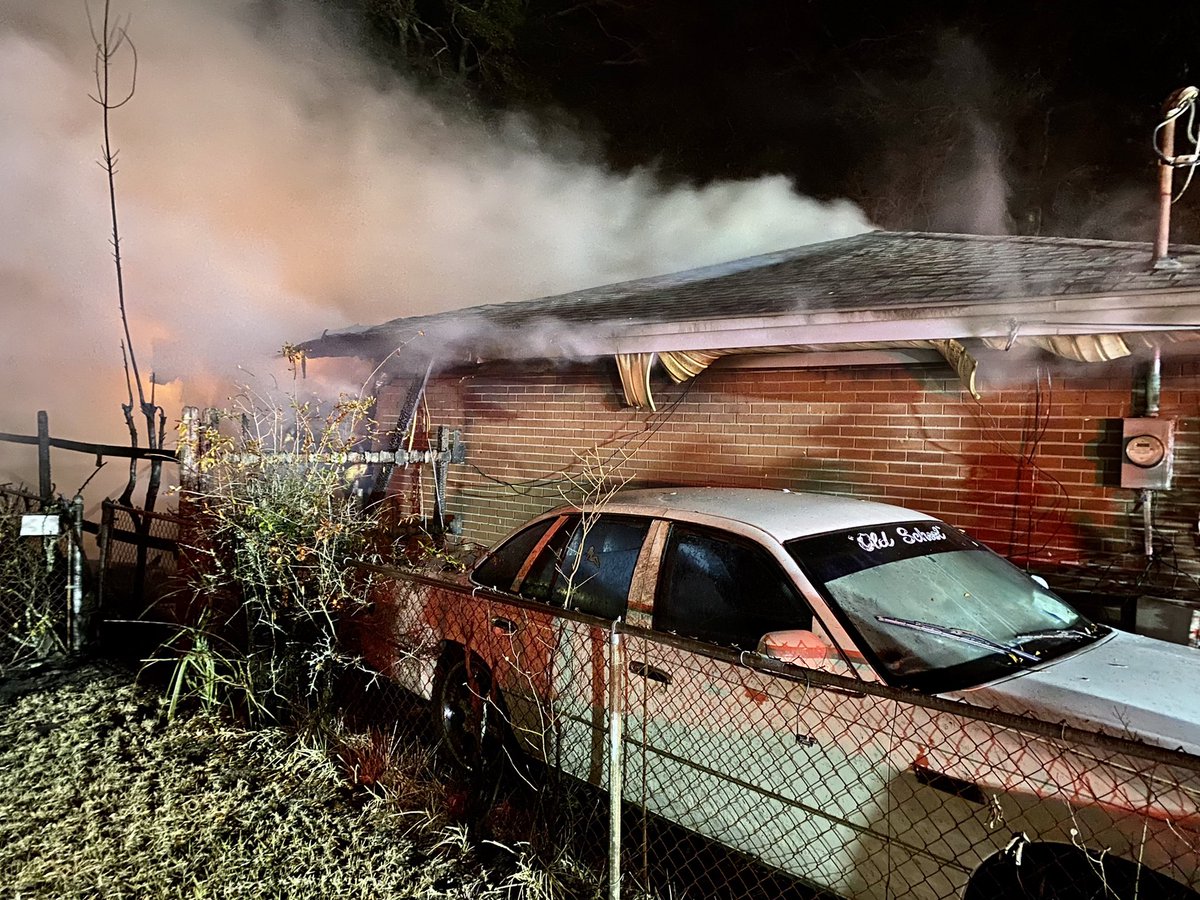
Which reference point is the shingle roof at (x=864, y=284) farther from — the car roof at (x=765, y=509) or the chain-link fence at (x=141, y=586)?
the chain-link fence at (x=141, y=586)

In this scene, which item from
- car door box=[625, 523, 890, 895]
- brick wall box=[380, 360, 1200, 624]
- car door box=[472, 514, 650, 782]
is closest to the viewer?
car door box=[625, 523, 890, 895]

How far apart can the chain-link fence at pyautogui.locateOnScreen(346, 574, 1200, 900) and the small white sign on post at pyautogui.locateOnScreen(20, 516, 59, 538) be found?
2969 mm

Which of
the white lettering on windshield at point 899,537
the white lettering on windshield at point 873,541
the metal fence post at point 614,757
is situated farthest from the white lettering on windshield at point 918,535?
the metal fence post at point 614,757

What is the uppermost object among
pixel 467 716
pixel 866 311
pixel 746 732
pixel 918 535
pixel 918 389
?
pixel 866 311

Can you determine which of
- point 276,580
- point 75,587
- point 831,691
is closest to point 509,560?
point 276,580

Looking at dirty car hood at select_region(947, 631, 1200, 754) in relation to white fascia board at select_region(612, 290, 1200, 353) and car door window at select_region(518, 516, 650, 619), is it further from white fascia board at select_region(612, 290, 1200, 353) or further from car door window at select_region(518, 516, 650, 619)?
white fascia board at select_region(612, 290, 1200, 353)

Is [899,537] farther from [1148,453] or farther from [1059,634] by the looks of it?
[1148,453]

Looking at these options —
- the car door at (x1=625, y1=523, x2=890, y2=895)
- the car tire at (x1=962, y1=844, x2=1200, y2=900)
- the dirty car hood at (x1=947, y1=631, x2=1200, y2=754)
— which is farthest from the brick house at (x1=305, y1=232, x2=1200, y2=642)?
the car tire at (x1=962, y1=844, x2=1200, y2=900)

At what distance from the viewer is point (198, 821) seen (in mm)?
2949

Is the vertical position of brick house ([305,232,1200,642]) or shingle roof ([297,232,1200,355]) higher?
shingle roof ([297,232,1200,355])

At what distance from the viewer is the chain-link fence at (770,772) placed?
73.8 inches

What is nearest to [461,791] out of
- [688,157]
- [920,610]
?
[920,610]

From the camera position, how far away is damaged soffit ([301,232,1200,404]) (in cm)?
365

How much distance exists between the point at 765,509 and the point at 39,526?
515cm
